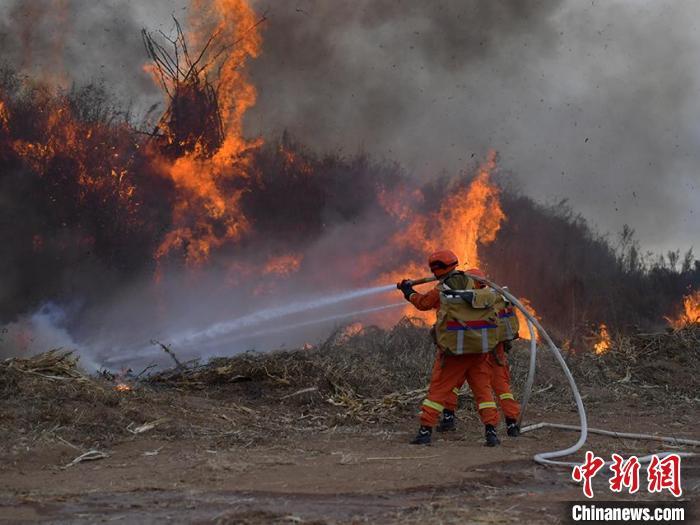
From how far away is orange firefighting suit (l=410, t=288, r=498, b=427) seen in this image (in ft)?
22.4

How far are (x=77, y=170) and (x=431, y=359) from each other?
1172 centimetres

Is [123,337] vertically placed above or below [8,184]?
below

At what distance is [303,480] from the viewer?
16.9 feet

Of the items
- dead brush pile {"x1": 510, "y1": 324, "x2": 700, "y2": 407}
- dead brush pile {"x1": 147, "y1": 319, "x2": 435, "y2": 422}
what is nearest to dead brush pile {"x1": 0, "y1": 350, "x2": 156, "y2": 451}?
dead brush pile {"x1": 147, "y1": 319, "x2": 435, "y2": 422}

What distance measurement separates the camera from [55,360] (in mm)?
8305

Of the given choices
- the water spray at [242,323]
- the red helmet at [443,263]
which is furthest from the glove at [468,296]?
the water spray at [242,323]

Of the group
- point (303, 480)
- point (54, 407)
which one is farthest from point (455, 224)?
point (303, 480)

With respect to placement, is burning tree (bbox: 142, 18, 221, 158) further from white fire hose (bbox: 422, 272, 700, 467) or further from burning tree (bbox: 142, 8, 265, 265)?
white fire hose (bbox: 422, 272, 700, 467)

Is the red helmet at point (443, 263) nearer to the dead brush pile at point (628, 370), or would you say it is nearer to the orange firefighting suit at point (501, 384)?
the orange firefighting suit at point (501, 384)

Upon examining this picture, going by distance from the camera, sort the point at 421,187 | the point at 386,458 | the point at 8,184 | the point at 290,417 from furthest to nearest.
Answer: the point at 421,187 → the point at 8,184 → the point at 290,417 → the point at 386,458

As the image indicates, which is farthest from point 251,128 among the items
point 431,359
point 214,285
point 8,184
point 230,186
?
point 431,359

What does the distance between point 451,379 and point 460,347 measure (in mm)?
369

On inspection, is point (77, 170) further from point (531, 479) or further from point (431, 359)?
point (531, 479)

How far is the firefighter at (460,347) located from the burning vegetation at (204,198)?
987 cm
